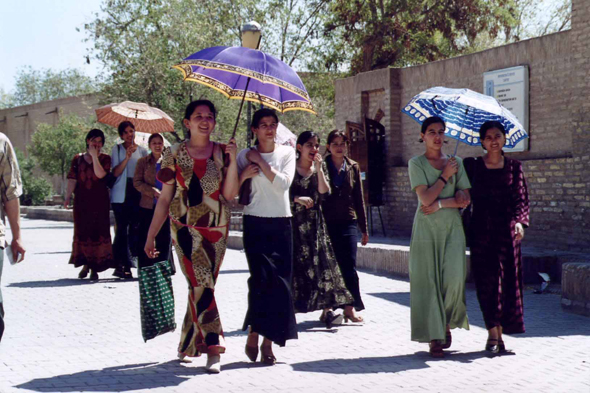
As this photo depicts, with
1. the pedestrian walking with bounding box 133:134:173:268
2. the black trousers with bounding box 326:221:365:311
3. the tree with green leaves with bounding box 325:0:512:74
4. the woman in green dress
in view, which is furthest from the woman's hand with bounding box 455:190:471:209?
the tree with green leaves with bounding box 325:0:512:74

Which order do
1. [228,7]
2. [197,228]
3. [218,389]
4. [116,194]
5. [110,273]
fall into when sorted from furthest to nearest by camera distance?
1. [228,7]
2. [110,273]
3. [116,194]
4. [197,228]
5. [218,389]

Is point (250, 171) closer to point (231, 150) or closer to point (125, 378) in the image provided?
point (231, 150)

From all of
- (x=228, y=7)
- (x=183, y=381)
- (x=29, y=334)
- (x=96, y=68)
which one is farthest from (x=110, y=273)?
(x=228, y=7)

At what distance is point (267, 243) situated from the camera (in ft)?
21.3

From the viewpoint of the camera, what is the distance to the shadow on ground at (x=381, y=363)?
6293 mm

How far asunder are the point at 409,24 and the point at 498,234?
22326 mm

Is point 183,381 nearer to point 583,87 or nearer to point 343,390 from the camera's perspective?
point 343,390

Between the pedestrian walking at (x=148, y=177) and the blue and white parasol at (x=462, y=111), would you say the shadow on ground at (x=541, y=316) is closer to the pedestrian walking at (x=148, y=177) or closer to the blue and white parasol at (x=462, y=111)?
the blue and white parasol at (x=462, y=111)

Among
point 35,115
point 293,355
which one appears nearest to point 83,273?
point 293,355

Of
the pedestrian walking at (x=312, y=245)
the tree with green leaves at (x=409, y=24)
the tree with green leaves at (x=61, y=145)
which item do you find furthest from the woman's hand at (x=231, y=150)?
the tree with green leaves at (x=61, y=145)

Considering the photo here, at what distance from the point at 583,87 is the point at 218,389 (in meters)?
9.23

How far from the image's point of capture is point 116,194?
466 inches

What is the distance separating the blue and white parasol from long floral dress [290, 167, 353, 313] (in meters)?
1.21

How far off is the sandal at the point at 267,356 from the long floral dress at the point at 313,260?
58.0 inches
